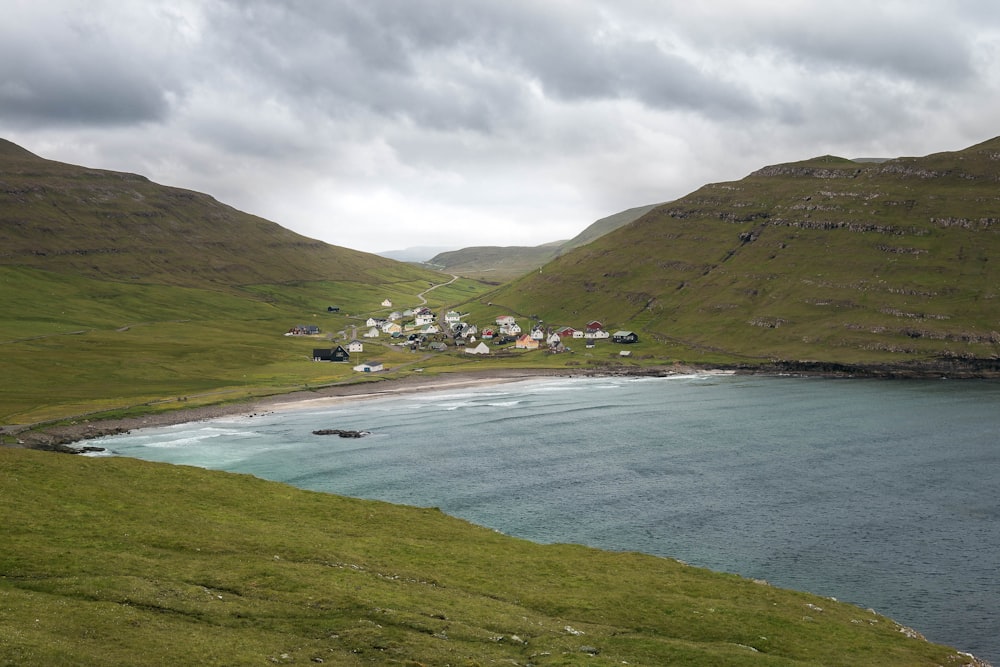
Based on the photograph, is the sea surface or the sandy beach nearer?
the sea surface

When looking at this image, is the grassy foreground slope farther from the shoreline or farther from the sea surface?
the shoreline

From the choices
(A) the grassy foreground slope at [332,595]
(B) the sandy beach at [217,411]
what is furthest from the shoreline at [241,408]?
(A) the grassy foreground slope at [332,595]

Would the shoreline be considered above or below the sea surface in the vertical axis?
above

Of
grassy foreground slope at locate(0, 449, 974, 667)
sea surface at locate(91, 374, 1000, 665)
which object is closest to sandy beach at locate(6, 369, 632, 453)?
sea surface at locate(91, 374, 1000, 665)

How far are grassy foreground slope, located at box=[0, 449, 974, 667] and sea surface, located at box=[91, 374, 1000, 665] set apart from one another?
38.9 ft

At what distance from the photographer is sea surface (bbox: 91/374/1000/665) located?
66438 millimetres

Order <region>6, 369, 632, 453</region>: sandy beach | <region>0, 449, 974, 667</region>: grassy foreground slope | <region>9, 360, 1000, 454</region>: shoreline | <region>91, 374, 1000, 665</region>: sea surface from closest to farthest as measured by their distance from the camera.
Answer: <region>0, 449, 974, 667</region>: grassy foreground slope → <region>91, 374, 1000, 665</region>: sea surface → <region>6, 369, 632, 453</region>: sandy beach → <region>9, 360, 1000, 454</region>: shoreline

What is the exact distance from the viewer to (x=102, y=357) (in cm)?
18962

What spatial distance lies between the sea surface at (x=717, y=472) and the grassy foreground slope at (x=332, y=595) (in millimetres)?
11854

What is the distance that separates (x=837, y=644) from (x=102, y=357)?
190 metres

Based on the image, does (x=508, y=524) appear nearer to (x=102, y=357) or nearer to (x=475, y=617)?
(x=475, y=617)

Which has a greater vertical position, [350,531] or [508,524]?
[350,531]

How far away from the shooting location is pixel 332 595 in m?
41.0

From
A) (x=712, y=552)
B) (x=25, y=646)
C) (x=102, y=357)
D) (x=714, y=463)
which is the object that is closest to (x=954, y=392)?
(x=714, y=463)
